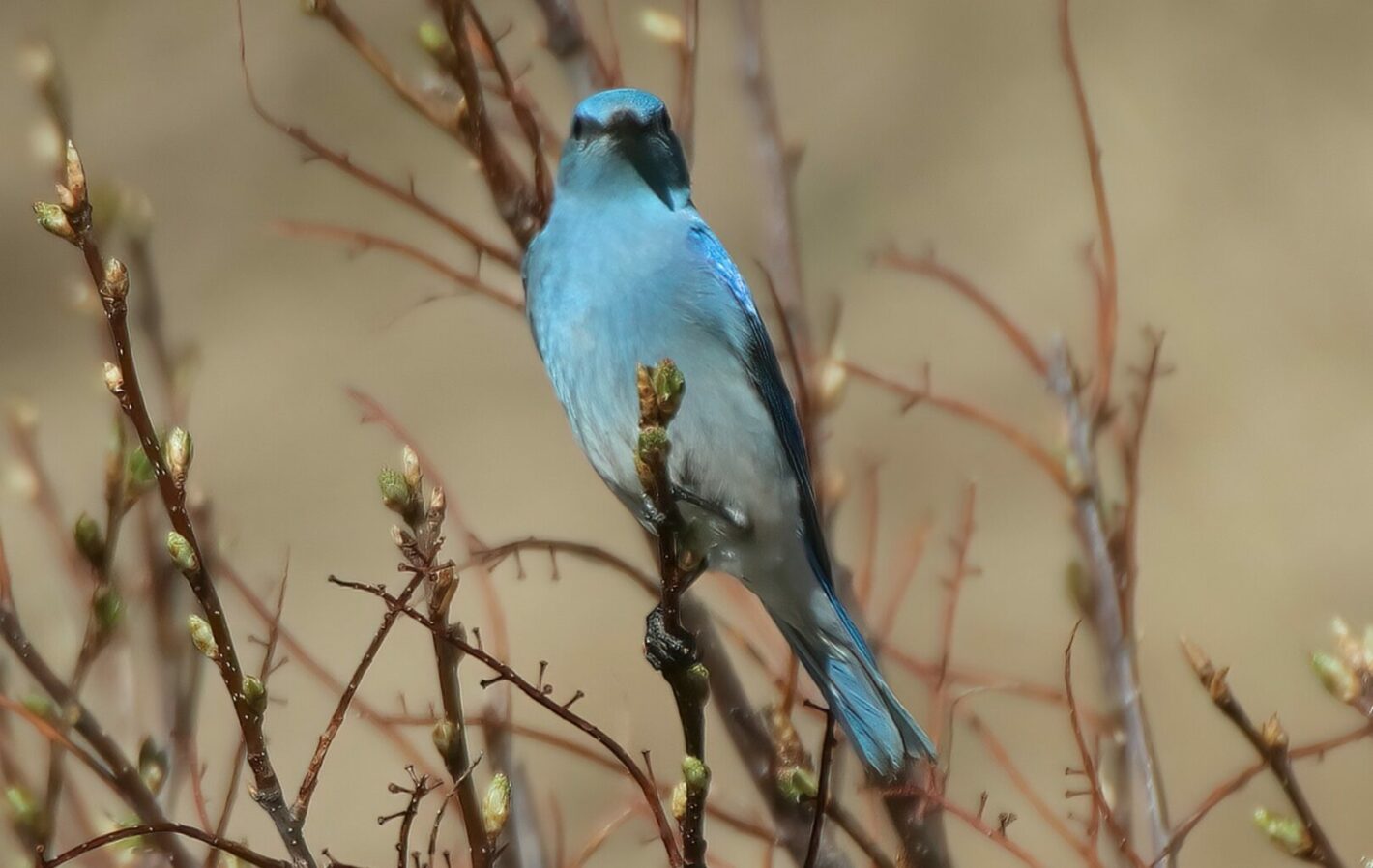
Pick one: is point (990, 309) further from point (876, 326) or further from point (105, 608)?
point (876, 326)

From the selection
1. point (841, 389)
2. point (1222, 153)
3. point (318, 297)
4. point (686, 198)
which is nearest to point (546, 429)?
point (318, 297)

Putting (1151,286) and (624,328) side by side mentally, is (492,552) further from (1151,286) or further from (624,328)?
(1151,286)

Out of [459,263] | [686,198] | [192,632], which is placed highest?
[459,263]

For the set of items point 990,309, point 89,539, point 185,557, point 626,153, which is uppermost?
point 626,153

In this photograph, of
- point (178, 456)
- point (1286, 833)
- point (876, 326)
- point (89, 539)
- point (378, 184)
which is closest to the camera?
point (178, 456)

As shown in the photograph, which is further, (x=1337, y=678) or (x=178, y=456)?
(x=1337, y=678)

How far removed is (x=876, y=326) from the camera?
669 centimetres

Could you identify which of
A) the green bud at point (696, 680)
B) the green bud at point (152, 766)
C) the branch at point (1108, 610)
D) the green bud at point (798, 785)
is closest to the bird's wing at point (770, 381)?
the branch at point (1108, 610)

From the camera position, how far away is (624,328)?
255 cm

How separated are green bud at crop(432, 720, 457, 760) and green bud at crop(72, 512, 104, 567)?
52 cm

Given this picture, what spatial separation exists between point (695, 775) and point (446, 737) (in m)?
0.24

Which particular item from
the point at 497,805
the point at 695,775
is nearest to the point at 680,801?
the point at 695,775

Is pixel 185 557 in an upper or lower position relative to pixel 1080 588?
lower

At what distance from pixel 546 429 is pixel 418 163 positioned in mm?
1366
